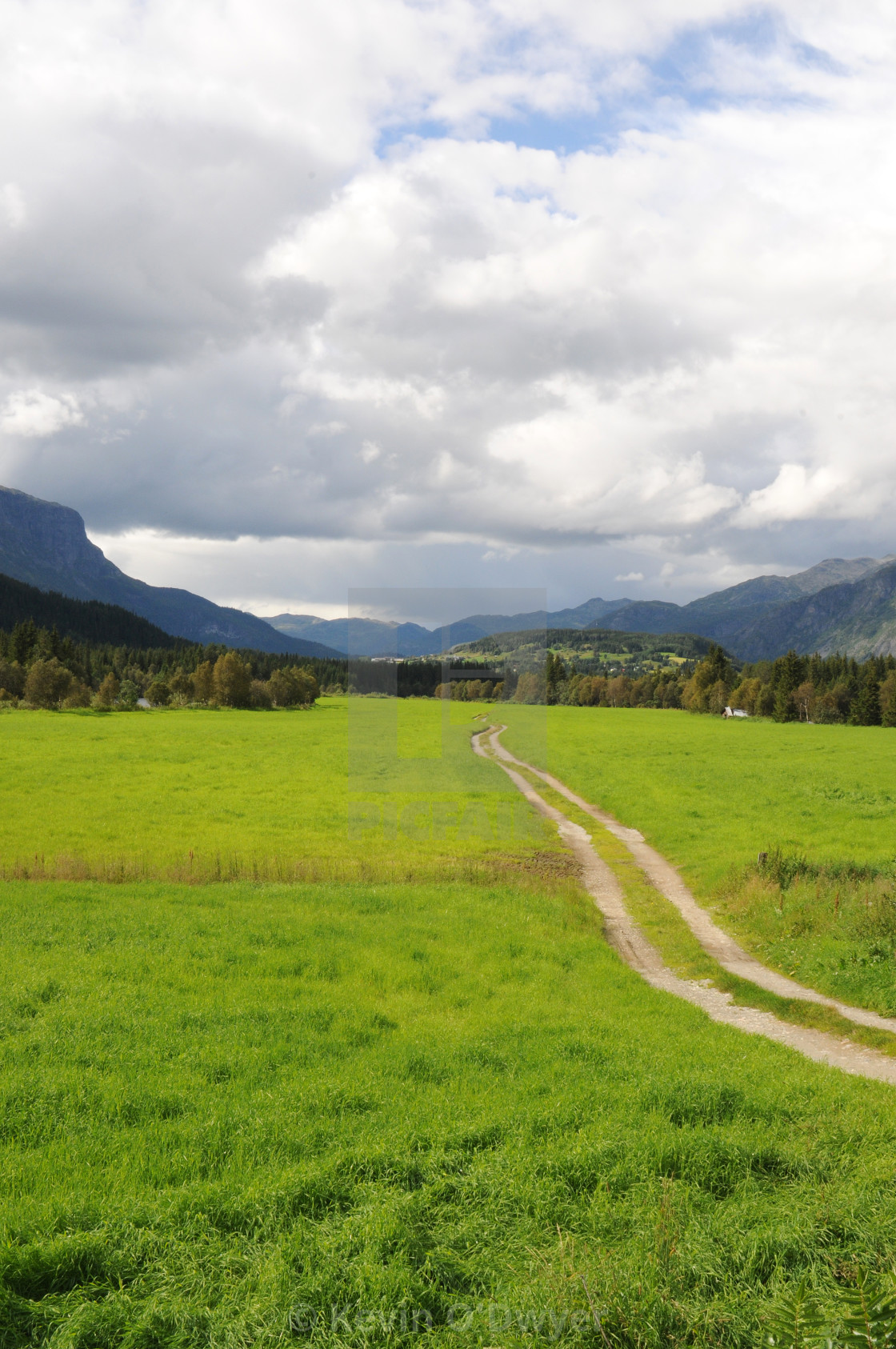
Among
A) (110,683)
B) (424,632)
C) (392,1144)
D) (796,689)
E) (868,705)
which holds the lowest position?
(392,1144)

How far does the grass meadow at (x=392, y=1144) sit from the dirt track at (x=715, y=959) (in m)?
1.36

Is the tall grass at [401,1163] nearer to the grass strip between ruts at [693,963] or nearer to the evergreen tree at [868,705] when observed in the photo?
the grass strip between ruts at [693,963]

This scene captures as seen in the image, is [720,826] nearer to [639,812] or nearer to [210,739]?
[639,812]

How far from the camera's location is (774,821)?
32.0 metres

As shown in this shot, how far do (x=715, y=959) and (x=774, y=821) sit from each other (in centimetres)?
1692

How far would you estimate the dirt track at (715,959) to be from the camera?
12.2 m

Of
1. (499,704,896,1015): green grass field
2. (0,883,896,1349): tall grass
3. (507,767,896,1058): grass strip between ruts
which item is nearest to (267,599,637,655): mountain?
(499,704,896,1015): green grass field

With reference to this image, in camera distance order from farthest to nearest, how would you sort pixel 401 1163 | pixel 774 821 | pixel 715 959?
pixel 774 821
pixel 715 959
pixel 401 1163

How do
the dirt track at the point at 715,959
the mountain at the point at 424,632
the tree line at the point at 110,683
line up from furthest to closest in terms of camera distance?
the tree line at the point at 110,683, the mountain at the point at 424,632, the dirt track at the point at 715,959

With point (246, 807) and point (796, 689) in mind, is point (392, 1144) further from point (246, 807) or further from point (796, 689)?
point (796, 689)
